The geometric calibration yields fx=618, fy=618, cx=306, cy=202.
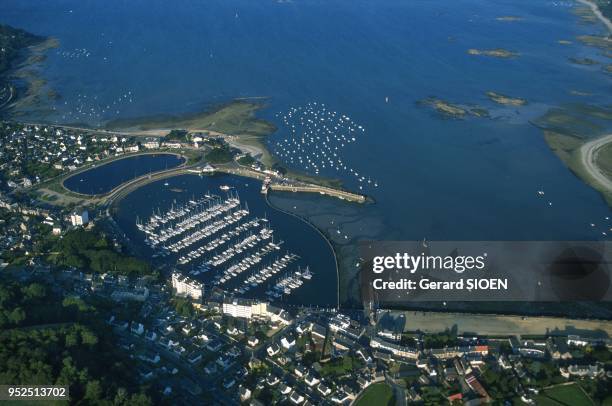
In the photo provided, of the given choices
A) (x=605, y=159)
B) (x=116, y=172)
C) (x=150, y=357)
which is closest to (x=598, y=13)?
(x=605, y=159)

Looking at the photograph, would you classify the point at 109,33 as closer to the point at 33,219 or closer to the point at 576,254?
the point at 33,219

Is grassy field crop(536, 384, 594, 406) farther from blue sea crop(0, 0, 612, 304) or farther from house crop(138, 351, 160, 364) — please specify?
house crop(138, 351, 160, 364)

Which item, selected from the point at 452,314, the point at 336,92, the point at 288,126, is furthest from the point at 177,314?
the point at 336,92

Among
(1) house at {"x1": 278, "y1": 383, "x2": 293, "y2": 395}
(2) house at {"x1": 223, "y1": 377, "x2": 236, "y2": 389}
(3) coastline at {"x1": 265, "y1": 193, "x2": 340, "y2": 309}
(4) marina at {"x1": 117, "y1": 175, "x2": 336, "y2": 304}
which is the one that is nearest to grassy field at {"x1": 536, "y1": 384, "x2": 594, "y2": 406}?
(1) house at {"x1": 278, "y1": 383, "x2": 293, "y2": 395}

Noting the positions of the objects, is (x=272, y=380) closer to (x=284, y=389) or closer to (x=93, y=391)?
(x=284, y=389)

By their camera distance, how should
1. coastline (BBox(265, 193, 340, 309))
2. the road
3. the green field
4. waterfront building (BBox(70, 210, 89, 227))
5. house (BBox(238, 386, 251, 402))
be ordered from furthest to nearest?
1. the green field
2. the road
3. waterfront building (BBox(70, 210, 89, 227))
4. coastline (BBox(265, 193, 340, 309))
5. house (BBox(238, 386, 251, 402))

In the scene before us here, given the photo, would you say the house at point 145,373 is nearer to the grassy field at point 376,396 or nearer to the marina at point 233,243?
the marina at point 233,243

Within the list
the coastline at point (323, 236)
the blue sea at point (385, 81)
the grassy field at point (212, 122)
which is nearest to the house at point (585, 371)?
the coastline at point (323, 236)
